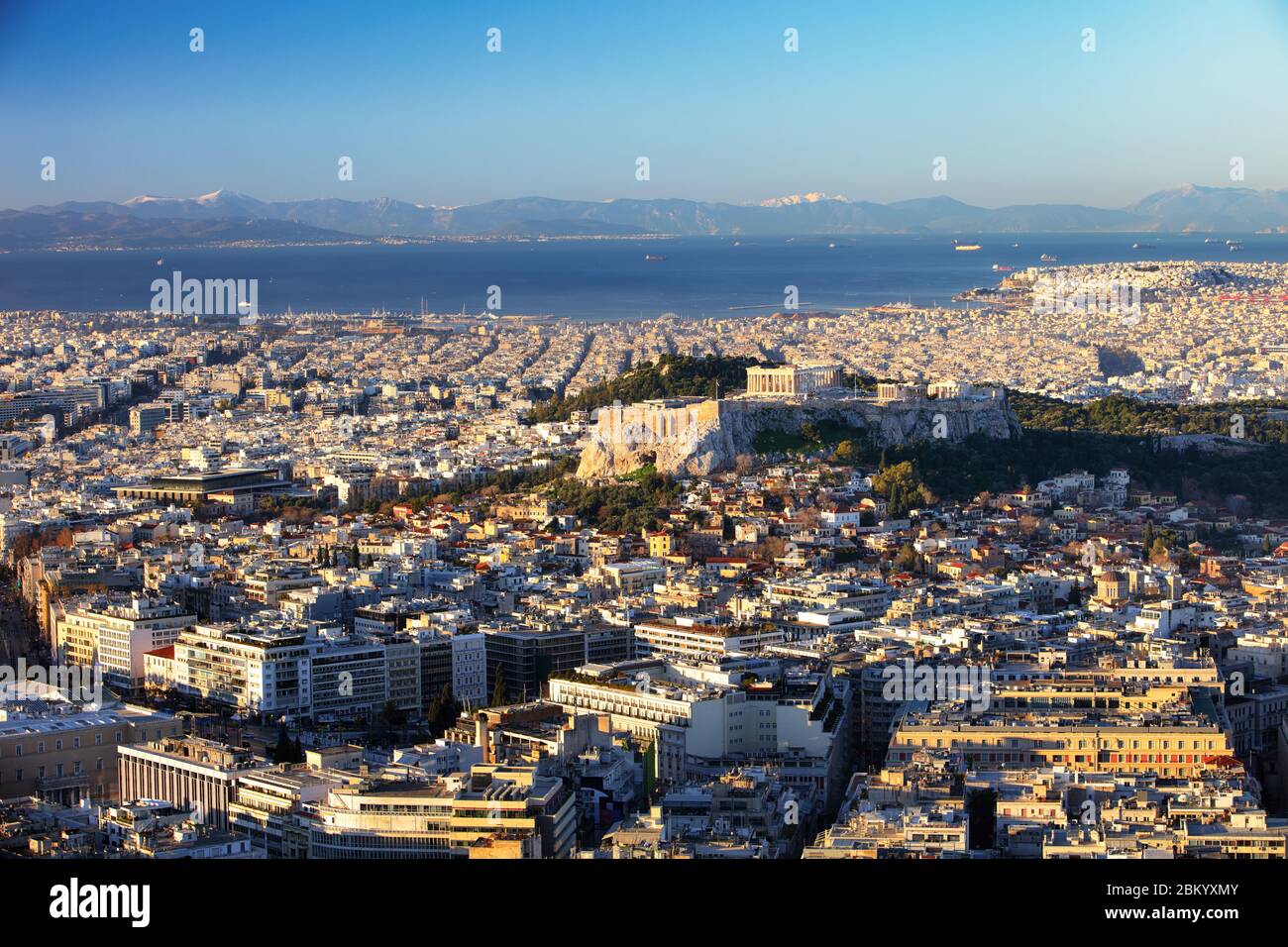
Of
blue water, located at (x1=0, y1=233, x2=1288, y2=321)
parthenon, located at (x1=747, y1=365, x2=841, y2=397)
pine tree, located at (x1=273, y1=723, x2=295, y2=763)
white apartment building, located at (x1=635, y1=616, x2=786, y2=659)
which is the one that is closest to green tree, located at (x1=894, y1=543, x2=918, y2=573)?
white apartment building, located at (x1=635, y1=616, x2=786, y2=659)

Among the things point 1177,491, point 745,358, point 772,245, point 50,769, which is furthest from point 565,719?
point 772,245

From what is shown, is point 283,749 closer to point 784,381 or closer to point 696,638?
point 696,638

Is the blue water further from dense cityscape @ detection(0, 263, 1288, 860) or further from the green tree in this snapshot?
the green tree

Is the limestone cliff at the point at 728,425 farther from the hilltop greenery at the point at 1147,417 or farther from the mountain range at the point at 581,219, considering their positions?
the mountain range at the point at 581,219

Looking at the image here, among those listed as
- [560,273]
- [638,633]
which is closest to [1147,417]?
[638,633]

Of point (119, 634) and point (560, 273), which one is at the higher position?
point (560, 273)

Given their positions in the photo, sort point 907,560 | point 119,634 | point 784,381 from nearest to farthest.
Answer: point 119,634 < point 907,560 < point 784,381
